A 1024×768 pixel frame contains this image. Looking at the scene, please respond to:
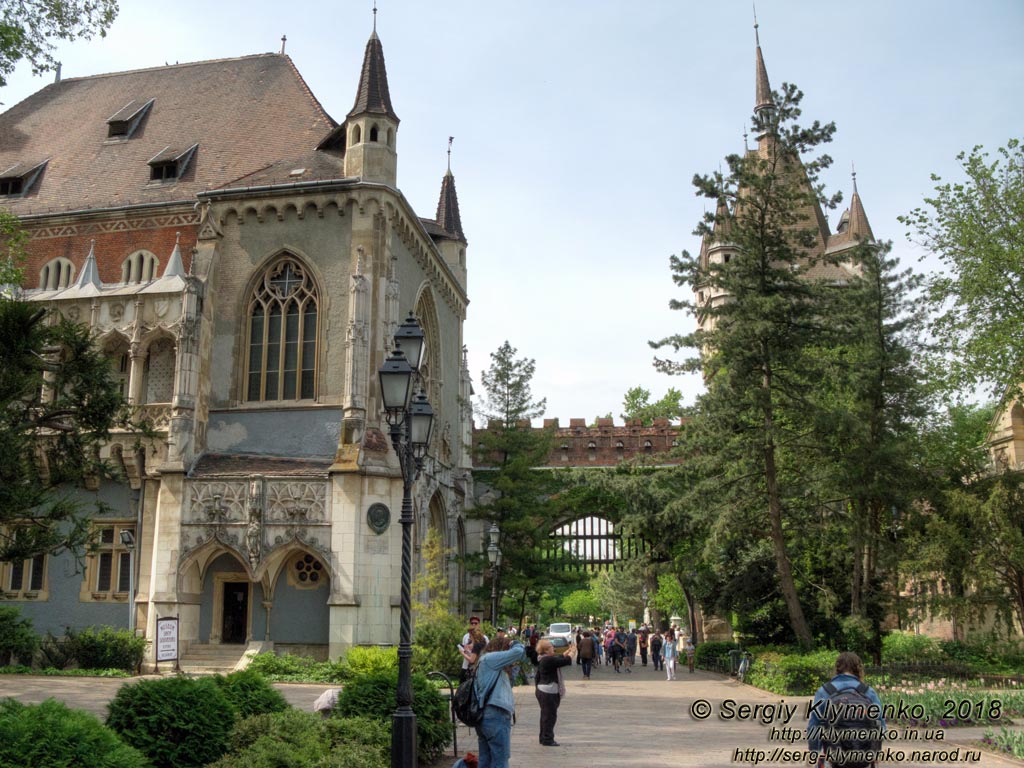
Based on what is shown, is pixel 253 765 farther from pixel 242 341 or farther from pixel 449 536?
pixel 449 536

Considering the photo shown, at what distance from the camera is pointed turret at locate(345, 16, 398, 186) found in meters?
25.7

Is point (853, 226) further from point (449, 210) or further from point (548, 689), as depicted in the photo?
point (548, 689)

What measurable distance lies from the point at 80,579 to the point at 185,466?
503cm

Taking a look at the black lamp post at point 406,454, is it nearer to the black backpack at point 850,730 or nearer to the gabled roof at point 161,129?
the black backpack at point 850,730

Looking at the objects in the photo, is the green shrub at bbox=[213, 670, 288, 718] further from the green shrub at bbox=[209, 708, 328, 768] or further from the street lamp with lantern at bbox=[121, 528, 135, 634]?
the street lamp with lantern at bbox=[121, 528, 135, 634]

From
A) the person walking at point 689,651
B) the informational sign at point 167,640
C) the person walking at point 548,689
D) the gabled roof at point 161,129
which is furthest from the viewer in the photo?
the person walking at point 689,651

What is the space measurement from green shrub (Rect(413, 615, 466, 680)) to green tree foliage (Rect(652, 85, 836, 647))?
24.4 ft

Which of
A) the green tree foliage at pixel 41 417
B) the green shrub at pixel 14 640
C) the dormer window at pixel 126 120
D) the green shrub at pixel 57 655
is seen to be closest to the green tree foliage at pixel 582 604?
the dormer window at pixel 126 120

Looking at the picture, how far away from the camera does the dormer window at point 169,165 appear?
28484 millimetres

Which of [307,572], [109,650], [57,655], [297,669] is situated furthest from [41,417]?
[57,655]

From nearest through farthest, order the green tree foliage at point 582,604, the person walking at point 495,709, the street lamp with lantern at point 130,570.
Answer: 1. the person walking at point 495,709
2. the street lamp with lantern at point 130,570
3. the green tree foliage at point 582,604

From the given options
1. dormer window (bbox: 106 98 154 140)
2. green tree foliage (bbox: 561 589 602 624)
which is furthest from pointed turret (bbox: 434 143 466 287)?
green tree foliage (bbox: 561 589 602 624)

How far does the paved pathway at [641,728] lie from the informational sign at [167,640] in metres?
1.19

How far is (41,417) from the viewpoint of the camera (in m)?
14.7
